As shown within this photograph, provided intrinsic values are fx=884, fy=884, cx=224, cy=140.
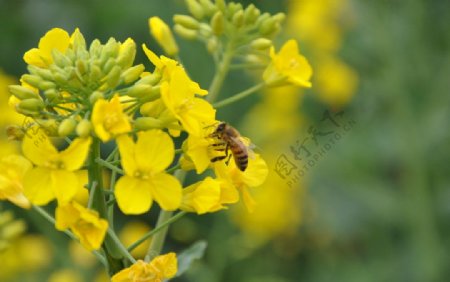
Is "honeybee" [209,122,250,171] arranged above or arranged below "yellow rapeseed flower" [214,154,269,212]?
above

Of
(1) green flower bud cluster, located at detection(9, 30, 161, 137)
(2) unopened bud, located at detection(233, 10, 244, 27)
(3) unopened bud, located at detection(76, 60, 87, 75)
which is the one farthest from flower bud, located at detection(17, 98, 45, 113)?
(2) unopened bud, located at detection(233, 10, 244, 27)

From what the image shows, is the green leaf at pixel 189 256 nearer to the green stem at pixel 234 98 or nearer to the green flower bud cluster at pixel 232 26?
the green stem at pixel 234 98

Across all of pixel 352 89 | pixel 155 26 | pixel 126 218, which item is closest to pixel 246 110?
pixel 352 89

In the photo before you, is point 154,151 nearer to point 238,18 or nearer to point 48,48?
point 48,48

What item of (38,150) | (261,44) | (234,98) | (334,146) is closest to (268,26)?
(261,44)

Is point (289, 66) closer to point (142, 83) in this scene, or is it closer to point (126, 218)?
point (142, 83)

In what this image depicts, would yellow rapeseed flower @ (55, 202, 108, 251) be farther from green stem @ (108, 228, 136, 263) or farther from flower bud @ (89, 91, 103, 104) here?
flower bud @ (89, 91, 103, 104)

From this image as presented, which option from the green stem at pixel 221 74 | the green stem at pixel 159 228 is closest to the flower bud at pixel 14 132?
the green stem at pixel 159 228
